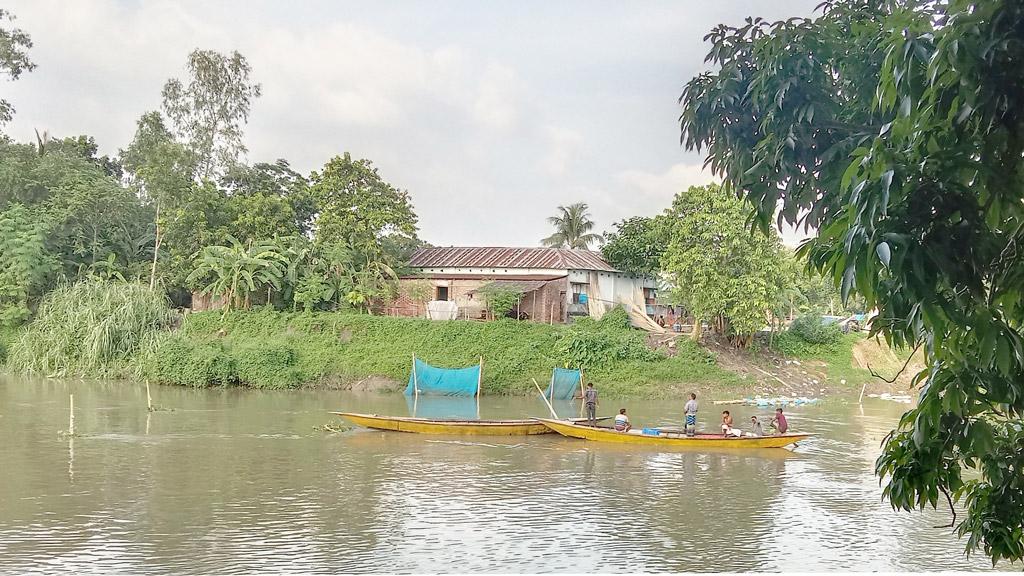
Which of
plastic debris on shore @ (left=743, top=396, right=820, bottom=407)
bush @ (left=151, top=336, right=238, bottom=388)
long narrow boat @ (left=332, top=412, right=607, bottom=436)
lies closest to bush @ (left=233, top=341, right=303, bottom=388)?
bush @ (left=151, top=336, right=238, bottom=388)

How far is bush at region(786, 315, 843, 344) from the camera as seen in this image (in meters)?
32.6

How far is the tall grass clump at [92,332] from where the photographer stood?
97.4ft

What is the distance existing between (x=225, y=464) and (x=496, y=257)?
70.5 feet

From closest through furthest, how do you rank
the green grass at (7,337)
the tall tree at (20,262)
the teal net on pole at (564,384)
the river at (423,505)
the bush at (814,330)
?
the river at (423,505)
the teal net on pole at (564,384)
the tall tree at (20,262)
the green grass at (7,337)
the bush at (814,330)

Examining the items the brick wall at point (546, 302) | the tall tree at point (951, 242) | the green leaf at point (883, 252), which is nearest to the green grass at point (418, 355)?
the brick wall at point (546, 302)

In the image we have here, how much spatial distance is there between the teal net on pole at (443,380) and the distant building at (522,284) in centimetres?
526

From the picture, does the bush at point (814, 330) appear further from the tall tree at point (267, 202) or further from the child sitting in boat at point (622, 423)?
the tall tree at point (267, 202)

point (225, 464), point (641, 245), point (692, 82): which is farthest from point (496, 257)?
point (692, 82)

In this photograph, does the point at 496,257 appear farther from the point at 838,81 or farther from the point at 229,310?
the point at 838,81

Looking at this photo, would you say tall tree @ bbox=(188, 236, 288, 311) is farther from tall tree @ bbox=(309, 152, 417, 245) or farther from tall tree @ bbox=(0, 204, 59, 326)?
tall tree @ bbox=(0, 204, 59, 326)

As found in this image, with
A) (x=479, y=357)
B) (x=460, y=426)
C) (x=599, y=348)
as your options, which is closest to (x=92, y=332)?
(x=479, y=357)

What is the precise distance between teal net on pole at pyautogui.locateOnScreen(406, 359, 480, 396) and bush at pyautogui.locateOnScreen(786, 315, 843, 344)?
1366 centimetres

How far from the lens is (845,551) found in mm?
10000

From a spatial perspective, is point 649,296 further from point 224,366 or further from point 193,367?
point 193,367
